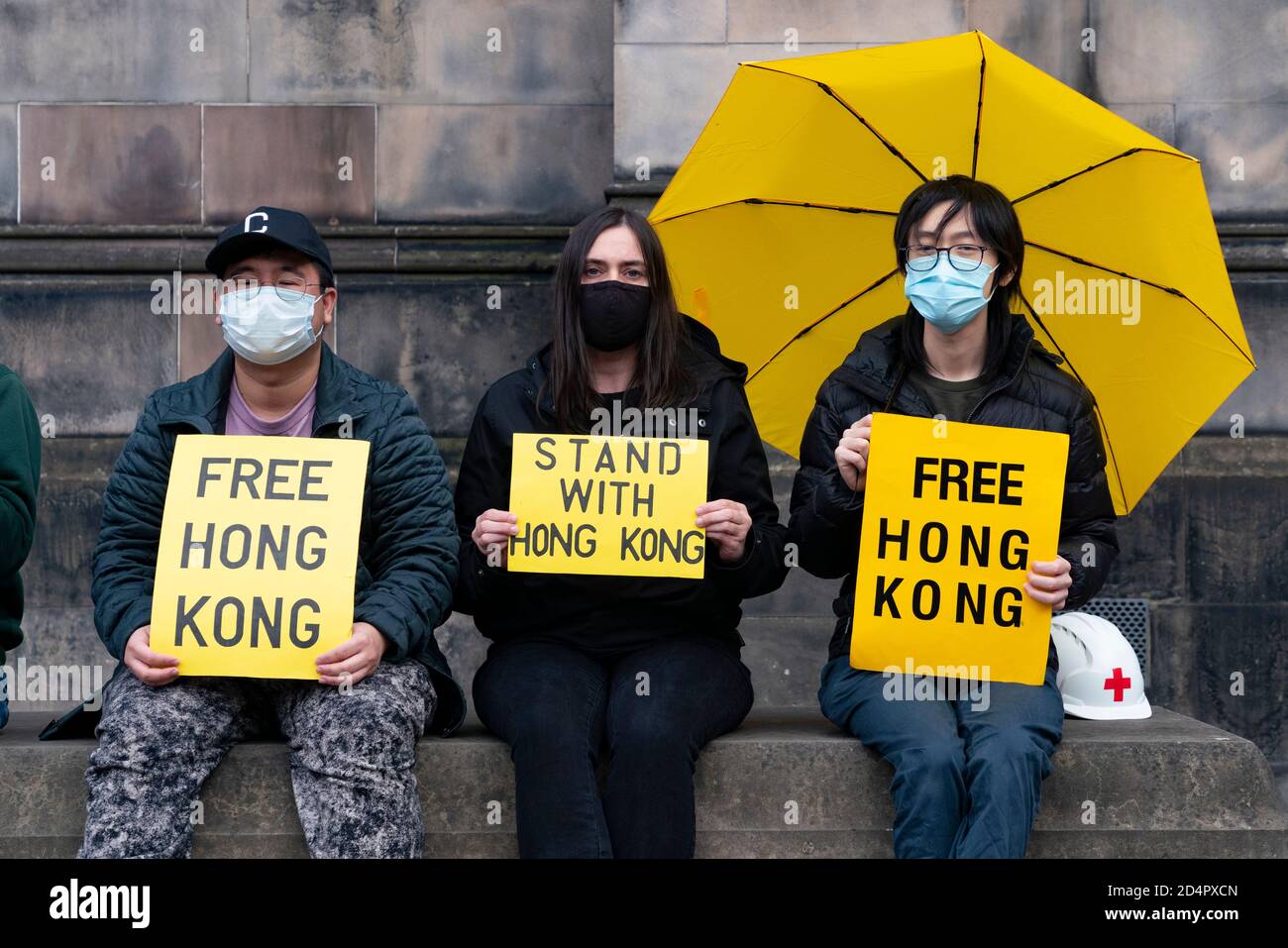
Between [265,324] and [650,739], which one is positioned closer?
[650,739]

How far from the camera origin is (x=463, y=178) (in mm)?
8023

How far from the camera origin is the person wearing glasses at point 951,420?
439cm

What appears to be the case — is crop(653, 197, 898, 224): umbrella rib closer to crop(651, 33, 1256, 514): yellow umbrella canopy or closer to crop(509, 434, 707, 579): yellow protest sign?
crop(651, 33, 1256, 514): yellow umbrella canopy

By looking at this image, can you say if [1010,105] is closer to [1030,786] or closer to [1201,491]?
[1030,786]

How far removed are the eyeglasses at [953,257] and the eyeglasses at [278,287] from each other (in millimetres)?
1765

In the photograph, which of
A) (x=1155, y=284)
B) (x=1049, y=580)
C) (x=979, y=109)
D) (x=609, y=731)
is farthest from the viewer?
(x=1155, y=284)

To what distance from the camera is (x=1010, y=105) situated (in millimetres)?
5129

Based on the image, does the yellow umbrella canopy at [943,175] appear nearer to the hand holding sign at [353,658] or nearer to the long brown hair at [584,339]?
the long brown hair at [584,339]

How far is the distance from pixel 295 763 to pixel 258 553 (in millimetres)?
589

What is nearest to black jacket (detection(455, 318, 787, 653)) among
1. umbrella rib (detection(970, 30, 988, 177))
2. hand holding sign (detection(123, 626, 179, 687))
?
hand holding sign (detection(123, 626, 179, 687))

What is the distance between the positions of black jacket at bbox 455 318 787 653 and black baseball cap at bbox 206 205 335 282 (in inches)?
29.0

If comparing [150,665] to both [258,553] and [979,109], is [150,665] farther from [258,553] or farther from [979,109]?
[979,109]

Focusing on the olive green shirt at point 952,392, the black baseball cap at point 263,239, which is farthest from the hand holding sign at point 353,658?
the olive green shirt at point 952,392

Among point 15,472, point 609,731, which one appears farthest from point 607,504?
point 15,472
